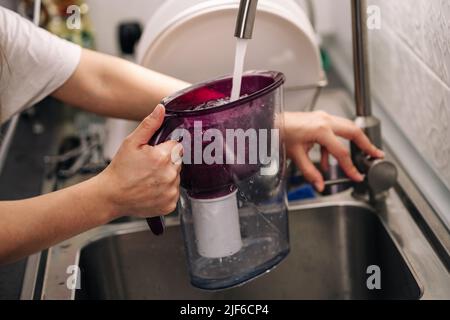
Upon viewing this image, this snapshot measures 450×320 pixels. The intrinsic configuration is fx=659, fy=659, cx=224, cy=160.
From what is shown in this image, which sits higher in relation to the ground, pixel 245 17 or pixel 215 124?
pixel 245 17

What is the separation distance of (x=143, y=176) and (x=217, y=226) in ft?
0.35

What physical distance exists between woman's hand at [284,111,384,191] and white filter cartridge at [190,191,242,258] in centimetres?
22

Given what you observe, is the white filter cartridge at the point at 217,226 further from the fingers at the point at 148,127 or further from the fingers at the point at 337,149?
the fingers at the point at 337,149

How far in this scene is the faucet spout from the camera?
71 centimetres

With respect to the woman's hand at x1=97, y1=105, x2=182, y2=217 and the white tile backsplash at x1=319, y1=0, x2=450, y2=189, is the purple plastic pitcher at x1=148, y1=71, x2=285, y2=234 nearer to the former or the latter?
the woman's hand at x1=97, y1=105, x2=182, y2=217

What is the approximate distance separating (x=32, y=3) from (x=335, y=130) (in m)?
0.81

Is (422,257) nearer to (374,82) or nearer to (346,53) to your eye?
(374,82)

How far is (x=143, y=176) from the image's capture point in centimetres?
73

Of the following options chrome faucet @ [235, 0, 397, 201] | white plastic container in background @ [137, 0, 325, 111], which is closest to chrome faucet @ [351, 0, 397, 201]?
chrome faucet @ [235, 0, 397, 201]

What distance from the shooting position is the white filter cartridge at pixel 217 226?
0.76m

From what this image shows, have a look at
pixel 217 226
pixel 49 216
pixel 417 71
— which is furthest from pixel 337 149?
pixel 49 216

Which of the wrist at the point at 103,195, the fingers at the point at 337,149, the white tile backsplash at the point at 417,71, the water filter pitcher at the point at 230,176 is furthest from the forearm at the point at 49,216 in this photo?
the white tile backsplash at the point at 417,71

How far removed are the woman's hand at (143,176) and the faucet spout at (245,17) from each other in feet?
0.40

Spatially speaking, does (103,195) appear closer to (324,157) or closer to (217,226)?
(217,226)
